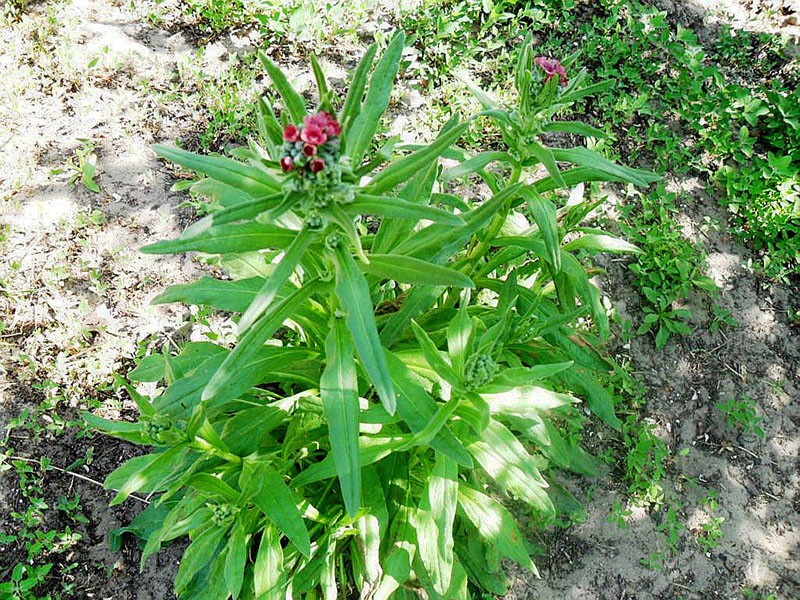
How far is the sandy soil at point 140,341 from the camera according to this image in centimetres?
425

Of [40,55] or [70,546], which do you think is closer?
[70,546]

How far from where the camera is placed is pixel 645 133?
5719 mm

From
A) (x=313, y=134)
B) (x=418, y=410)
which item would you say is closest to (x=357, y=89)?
(x=313, y=134)

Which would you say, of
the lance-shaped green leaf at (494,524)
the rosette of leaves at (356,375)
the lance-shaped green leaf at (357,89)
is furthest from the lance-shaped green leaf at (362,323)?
the lance-shaped green leaf at (494,524)

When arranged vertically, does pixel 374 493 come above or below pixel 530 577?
above

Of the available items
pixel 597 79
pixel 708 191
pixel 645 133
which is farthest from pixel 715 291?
pixel 597 79

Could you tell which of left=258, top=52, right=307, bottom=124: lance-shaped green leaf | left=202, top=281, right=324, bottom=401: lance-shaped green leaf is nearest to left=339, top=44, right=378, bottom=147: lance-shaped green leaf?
left=258, top=52, right=307, bottom=124: lance-shaped green leaf

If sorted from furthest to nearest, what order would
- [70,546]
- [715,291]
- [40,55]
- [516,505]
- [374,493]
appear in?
[40,55] → [715,291] → [516,505] → [70,546] → [374,493]

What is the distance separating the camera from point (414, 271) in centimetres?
244

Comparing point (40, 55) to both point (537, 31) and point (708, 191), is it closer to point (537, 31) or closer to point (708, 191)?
point (537, 31)

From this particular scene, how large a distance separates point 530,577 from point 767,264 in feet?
10.1

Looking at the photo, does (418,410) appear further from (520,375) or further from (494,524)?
(494,524)

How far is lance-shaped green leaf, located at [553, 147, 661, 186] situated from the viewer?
2.95 metres

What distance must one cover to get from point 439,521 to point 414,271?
1261 mm
